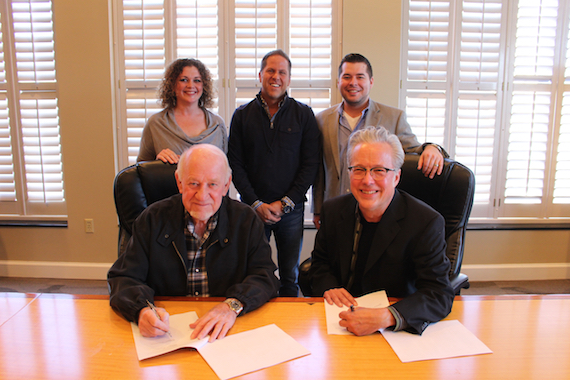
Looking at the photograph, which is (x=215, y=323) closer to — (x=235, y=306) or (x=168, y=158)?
(x=235, y=306)

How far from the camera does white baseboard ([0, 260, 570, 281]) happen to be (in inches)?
128

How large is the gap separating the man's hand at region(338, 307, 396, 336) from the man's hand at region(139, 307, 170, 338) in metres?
0.54

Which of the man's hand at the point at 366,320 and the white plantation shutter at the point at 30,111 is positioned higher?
the white plantation shutter at the point at 30,111

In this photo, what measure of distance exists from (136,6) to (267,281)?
2752mm

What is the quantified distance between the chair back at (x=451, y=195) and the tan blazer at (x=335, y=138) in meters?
0.48

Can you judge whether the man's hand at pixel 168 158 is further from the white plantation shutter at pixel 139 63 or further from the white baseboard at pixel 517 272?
the white baseboard at pixel 517 272

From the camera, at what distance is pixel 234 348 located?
103cm

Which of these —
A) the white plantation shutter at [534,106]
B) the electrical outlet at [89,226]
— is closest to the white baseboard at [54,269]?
the electrical outlet at [89,226]

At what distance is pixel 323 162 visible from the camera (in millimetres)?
2363

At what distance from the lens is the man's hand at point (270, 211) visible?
2.16 m

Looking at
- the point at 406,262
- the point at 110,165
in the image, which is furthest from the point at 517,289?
the point at 110,165

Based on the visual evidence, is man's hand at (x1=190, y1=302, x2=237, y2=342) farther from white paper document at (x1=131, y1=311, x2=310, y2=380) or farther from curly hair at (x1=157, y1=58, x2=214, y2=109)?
curly hair at (x1=157, y1=58, x2=214, y2=109)

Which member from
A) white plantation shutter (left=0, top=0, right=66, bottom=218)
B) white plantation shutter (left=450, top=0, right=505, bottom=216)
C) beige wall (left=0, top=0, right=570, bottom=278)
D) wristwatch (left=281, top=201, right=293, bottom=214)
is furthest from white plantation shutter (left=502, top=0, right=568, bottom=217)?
white plantation shutter (left=0, top=0, right=66, bottom=218)

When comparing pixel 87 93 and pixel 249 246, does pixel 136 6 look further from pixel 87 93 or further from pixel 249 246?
pixel 249 246
